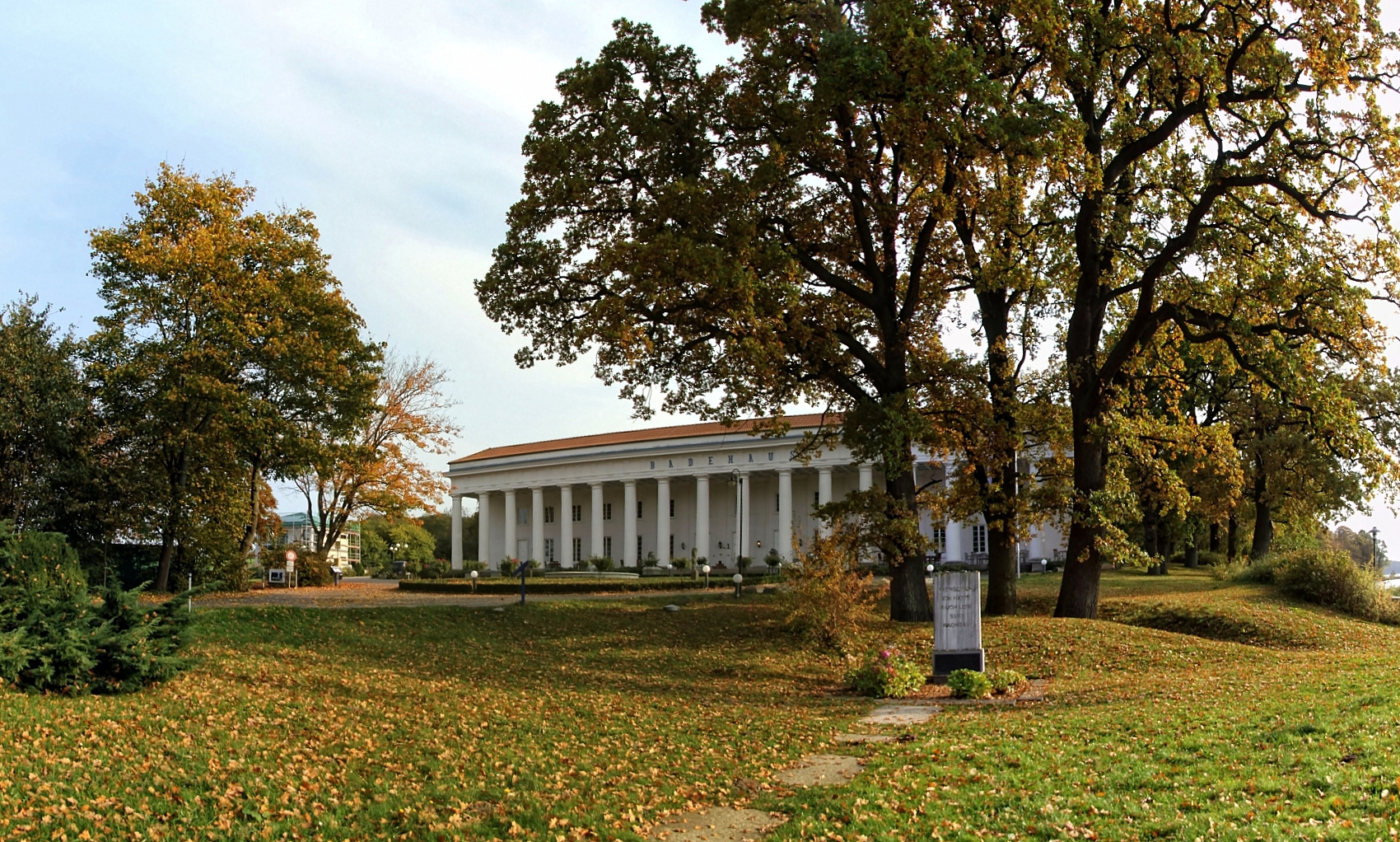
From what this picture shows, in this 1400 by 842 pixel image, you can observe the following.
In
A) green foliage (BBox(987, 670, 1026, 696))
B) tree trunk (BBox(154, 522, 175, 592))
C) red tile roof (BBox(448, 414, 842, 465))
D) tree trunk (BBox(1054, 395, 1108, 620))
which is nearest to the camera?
green foliage (BBox(987, 670, 1026, 696))

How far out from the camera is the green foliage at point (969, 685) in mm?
15390

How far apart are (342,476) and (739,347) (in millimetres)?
26216

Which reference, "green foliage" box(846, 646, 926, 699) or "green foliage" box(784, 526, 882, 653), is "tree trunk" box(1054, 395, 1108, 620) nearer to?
"green foliage" box(784, 526, 882, 653)

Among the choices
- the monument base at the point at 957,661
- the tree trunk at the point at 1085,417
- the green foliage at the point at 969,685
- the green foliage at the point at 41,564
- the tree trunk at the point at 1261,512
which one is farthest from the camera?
the tree trunk at the point at 1261,512

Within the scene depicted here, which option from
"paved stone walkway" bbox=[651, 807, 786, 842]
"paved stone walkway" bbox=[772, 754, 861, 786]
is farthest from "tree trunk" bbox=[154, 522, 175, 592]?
"paved stone walkway" bbox=[651, 807, 786, 842]

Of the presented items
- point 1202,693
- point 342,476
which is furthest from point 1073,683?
point 342,476

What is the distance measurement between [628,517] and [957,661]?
46695 millimetres

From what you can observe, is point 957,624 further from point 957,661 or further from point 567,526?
point 567,526

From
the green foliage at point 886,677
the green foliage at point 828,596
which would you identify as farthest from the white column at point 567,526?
the green foliage at point 886,677

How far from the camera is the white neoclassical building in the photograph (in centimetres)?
5803

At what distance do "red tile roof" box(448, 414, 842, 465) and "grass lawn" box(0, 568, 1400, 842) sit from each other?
3829cm

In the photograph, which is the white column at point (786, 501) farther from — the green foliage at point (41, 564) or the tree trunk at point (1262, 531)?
the green foliage at point (41, 564)

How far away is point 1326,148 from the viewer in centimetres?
1869

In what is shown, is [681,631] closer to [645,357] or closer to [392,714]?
[645,357]
